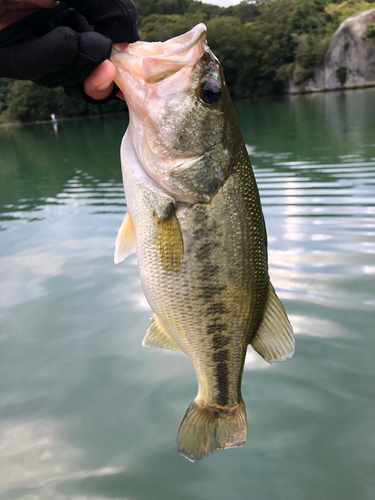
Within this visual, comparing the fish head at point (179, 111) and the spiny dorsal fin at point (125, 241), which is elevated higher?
the fish head at point (179, 111)

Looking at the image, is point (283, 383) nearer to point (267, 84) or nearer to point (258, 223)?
point (258, 223)

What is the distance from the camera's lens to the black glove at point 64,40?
4.91 feet

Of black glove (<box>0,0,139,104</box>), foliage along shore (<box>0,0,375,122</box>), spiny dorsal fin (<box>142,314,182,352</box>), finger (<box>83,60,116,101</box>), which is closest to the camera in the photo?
black glove (<box>0,0,139,104</box>)

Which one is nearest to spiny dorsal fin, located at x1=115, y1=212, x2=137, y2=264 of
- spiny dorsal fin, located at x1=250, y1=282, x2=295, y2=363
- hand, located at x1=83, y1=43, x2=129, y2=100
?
hand, located at x1=83, y1=43, x2=129, y2=100

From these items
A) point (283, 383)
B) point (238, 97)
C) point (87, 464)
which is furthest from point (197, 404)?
point (238, 97)

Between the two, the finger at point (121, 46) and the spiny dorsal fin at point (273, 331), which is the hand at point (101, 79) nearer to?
the finger at point (121, 46)

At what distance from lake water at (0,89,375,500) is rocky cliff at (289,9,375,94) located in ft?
151

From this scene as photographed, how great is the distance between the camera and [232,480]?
2.80 m

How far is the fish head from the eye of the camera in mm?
1797

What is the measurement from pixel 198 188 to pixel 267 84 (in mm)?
66602

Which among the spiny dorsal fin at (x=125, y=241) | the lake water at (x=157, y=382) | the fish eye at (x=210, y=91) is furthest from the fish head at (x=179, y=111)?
the lake water at (x=157, y=382)

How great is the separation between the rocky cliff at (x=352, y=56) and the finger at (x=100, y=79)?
52198mm

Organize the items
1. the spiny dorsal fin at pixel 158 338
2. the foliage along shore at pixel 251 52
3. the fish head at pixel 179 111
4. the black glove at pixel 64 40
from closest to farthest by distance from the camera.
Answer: the black glove at pixel 64 40 → the fish head at pixel 179 111 → the spiny dorsal fin at pixel 158 338 → the foliage along shore at pixel 251 52

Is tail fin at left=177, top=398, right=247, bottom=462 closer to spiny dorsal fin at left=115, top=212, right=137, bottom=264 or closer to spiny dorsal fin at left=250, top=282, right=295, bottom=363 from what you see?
spiny dorsal fin at left=250, top=282, right=295, bottom=363
